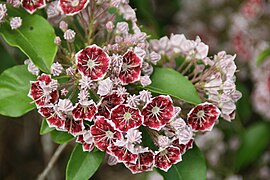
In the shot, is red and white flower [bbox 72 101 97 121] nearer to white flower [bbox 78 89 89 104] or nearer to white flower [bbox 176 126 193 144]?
white flower [bbox 78 89 89 104]

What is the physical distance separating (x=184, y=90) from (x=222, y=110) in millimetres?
179

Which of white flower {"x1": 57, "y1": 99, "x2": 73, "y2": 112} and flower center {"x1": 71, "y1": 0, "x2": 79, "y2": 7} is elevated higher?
flower center {"x1": 71, "y1": 0, "x2": 79, "y2": 7}

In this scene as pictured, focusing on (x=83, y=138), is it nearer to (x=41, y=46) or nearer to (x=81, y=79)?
(x=81, y=79)

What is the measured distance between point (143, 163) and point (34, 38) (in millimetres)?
586

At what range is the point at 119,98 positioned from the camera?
1685 millimetres

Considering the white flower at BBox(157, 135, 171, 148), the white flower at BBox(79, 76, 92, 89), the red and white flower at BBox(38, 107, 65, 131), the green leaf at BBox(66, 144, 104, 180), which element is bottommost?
the green leaf at BBox(66, 144, 104, 180)

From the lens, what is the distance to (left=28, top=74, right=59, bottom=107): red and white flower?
1.68 meters

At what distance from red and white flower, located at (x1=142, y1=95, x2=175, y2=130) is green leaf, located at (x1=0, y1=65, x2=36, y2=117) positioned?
15.6 inches

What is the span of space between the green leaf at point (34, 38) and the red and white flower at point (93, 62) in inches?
4.7

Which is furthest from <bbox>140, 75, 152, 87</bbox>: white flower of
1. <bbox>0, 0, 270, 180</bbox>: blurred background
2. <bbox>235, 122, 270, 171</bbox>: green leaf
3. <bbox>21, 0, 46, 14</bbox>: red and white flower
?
<bbox>235, 122, 270, 171</bbox>: green leaf

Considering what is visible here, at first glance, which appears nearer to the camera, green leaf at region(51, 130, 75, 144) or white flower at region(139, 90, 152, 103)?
white flower at region(139, 90, 152, 103)

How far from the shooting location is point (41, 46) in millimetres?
1825

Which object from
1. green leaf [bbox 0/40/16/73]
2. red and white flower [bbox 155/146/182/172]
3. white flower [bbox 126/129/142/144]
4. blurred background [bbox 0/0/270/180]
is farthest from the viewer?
blurred background [bbox 0/0/270/180]

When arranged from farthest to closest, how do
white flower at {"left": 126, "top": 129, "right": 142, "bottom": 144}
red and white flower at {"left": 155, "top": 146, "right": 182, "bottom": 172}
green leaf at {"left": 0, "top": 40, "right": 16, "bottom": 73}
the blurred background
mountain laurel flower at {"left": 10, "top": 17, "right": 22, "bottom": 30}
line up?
the blurred background, green leaf at {"left": 0, "top": 40, "right": 16, "bottom": 73}, mountain laurel flower at {"left": 10, "top": 17, "right": 22, "bottom": 30}, red and white flower at {"left": 155, "top": 146, "right": 182, "bottom": 172}, white flower at {"left": 126, "top": 129, "right": 142, "bottom": 144}
